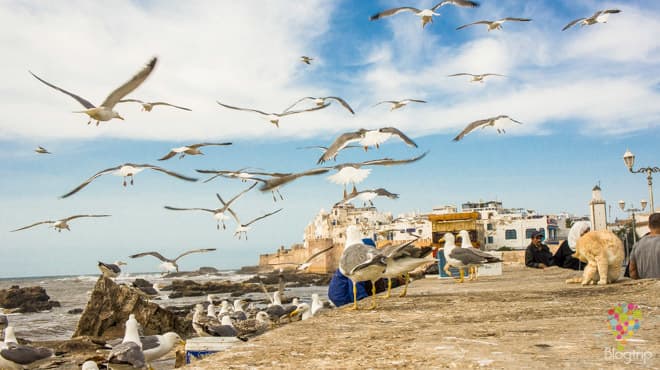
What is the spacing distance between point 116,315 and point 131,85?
739 cm

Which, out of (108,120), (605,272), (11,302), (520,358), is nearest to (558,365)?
(520,358)

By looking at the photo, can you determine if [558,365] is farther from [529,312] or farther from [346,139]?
[346,139]

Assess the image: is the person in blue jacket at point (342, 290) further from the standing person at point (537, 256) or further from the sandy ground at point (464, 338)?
the standing person at point (537, 256)

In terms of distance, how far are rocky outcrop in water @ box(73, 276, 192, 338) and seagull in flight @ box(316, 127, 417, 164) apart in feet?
22.7

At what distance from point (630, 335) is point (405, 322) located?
1.54 m

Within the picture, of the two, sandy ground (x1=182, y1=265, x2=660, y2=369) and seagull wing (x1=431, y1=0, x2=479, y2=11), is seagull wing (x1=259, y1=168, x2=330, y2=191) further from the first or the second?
seagull wing (x1=431, y1=0, x2=479, y2=11)

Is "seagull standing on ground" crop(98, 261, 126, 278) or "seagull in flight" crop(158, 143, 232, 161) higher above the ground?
"seagull in flight" crop(158, 143, 232, 161)

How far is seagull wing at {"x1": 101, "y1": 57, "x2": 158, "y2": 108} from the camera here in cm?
827

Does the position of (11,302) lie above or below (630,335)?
below

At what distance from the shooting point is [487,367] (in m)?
2.47

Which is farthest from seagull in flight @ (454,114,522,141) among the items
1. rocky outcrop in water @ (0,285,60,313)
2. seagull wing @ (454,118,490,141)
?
rocky outcrop in water @ (0,285,60,313)

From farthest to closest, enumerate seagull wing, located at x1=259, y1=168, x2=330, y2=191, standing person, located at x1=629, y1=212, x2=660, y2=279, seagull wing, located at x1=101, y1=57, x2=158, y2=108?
seagull wing, located at x1=101, y1=57, x2=158, y2=108 < standing person, located at x1=629, y1=212, x2=660, y2=279 < seagull wing, located at x1=259, y1=168, x2=330, y2=191

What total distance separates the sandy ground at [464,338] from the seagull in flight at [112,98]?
4938mm

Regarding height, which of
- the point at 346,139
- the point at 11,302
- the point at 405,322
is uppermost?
the point at 346,139
